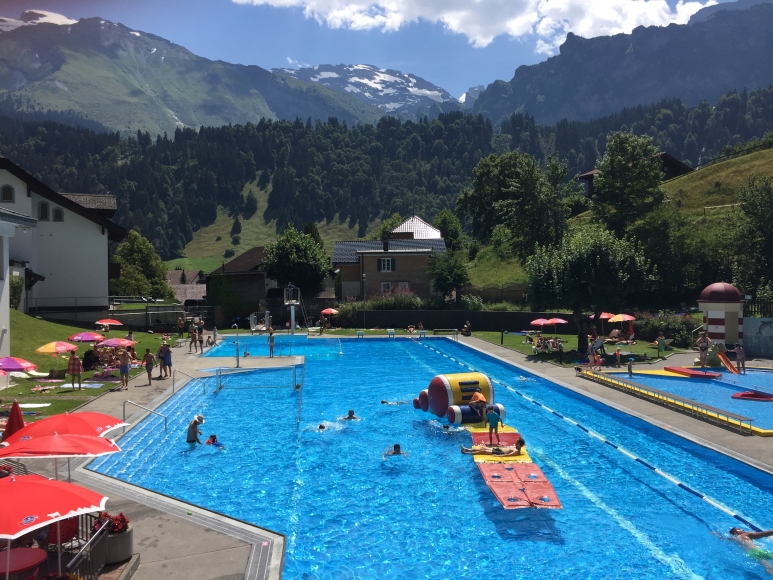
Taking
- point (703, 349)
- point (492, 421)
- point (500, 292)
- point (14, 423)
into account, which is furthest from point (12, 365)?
point (500, 292)

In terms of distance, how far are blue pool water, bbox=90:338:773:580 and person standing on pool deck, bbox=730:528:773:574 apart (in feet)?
0.62

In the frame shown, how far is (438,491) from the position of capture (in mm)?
15594

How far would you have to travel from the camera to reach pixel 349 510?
1454 centimetres

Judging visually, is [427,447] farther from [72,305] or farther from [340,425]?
[72,305]

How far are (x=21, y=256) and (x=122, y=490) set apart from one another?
3968 centimetres

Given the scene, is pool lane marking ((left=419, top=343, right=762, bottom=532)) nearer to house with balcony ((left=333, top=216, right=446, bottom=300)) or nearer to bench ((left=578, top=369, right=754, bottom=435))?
bench ((left=578, top=369, right=754, bottom=435))

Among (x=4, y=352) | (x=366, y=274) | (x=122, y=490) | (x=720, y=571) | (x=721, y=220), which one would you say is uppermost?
(x=721, y=220)

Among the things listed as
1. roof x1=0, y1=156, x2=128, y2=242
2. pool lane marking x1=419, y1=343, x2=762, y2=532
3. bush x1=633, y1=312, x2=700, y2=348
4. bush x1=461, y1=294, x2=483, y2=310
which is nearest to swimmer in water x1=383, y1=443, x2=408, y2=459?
pool lane marking x1=419, y1=343, x2=762, y2=532

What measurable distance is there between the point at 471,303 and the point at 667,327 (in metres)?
19.8

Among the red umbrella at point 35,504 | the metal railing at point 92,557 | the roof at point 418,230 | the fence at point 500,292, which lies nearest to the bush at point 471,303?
the fence at point 500,292

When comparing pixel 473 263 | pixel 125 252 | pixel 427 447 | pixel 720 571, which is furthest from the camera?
pixel 125 252

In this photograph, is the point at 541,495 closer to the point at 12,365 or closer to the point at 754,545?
the point at 754,545

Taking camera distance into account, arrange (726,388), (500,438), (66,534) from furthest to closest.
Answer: (726,388) < (500,438) < (66,534)

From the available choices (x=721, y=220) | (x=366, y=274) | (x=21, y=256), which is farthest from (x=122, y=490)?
(x=721, y=220)
